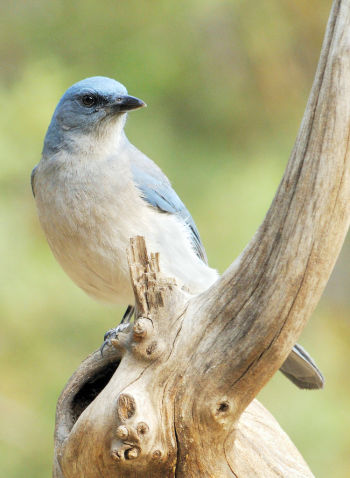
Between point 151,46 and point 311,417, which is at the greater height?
point 151,46

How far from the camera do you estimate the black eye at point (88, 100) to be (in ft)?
13.2

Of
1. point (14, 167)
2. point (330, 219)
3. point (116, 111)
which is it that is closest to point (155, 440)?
point (330, 219)

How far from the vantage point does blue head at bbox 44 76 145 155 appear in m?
3.99

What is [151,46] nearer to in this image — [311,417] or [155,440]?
[311,417]

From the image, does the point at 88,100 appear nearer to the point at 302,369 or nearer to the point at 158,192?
the point at 158,192

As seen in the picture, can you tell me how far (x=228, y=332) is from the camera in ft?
9.43

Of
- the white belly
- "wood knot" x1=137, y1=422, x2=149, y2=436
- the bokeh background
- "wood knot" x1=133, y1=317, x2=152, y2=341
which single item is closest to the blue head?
the white belly

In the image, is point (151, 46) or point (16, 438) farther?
point (151, 46)

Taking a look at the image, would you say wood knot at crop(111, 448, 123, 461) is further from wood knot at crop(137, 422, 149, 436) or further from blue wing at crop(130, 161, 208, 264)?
blue wing at crop(130, 161, 208, 264)

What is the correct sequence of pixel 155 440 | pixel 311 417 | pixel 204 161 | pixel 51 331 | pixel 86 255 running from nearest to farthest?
pixel 155 440, pixel 86 255, pixel 311 417, pixel 51 331, pixel 204 161

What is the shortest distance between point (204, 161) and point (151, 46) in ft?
3.23

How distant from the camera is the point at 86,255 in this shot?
3834 millimetres

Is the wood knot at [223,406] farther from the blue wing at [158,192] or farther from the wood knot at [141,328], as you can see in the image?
the blue wing at [158,192]

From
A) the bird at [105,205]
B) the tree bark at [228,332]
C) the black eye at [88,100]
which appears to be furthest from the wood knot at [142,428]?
the black eye at [88,100]
